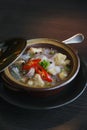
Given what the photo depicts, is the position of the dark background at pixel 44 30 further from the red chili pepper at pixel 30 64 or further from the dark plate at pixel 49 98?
the red chili pepper at pixel 30 64

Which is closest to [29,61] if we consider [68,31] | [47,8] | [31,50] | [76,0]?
[31,50]

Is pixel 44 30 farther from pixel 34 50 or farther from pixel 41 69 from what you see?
pixel 41 69

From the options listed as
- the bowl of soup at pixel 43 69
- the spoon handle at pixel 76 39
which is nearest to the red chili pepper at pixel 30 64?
the bowl of soup at pixel 43 69

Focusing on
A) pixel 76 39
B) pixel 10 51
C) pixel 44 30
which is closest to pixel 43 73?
pixel 10 51

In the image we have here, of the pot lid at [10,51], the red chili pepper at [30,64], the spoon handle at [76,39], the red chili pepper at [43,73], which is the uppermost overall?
the spoon handle at [76,39]

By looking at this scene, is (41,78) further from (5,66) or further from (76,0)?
(76,0)

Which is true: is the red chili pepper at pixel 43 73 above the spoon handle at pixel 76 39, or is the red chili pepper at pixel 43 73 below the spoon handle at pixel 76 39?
below

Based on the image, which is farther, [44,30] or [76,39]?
[44,30]

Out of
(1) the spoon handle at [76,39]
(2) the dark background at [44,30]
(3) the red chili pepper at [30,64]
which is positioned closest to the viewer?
(2) the dark background at [44,30]
